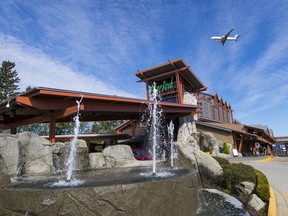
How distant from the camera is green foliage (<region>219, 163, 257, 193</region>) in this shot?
25.3ft

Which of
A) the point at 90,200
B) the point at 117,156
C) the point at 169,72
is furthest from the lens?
the point at 169,72

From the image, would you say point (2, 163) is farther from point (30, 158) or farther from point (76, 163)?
point (76, 163)

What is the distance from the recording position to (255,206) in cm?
632

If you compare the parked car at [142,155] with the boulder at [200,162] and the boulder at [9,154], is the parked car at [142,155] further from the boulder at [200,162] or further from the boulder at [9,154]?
the boulder at [9,154]

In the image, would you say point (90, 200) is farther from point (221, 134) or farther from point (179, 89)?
point (179, 89)

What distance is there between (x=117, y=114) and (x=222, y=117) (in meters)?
32.5

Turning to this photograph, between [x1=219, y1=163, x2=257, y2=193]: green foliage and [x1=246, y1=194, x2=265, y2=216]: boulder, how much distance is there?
93cm

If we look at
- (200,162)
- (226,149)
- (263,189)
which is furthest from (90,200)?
(226,149)

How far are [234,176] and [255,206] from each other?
5.99 feet

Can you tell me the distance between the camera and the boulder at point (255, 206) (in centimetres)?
618

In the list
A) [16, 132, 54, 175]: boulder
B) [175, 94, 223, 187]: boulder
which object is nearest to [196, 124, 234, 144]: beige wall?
[175, 94, 223, 187]: boulder

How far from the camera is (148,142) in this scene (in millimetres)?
29625

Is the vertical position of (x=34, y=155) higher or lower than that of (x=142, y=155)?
higher

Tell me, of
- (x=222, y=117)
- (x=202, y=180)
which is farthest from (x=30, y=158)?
(x=222, y=117)
